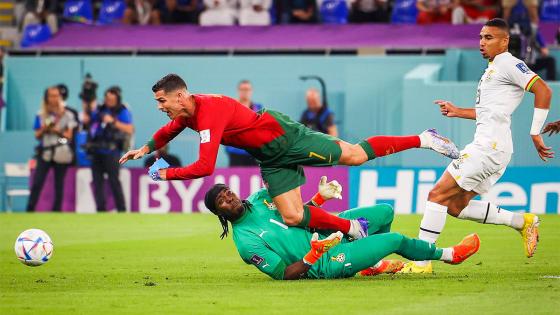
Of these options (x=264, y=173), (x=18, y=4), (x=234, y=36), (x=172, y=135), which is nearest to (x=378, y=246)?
(x=264, y=173)

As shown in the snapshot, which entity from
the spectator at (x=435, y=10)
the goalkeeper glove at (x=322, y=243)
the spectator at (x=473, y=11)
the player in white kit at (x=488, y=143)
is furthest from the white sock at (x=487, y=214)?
the spectator at (x=435, y=10)

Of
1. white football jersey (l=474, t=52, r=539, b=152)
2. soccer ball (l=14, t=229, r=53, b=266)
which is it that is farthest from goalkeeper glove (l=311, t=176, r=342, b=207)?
soccer ball (l=14, t=229, r=53, b=266)

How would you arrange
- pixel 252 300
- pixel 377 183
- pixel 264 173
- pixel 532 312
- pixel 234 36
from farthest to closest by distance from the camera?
pixel 234 36
pixel 377 183
pixel 264 173
pixel 252 300
pixel 532 312

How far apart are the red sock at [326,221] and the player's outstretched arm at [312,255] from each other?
46 cm

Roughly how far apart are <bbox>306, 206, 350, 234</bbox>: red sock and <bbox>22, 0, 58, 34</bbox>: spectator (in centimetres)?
1645

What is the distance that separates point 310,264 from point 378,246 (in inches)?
25.0

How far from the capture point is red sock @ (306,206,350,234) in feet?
36.8

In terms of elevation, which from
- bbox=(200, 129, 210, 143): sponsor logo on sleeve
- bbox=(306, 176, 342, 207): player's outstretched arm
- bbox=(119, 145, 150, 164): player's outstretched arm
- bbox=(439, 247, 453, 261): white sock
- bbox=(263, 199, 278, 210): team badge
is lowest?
bbox=(439, 247, 453, 261): white sock

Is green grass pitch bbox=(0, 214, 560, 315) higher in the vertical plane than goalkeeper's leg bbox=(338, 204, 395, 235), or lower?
lower

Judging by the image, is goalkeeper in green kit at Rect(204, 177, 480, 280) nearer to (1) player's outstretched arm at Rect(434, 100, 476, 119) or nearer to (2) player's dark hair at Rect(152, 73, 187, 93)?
(2) player's dark hair at Rect(152, 73, 187, 93)

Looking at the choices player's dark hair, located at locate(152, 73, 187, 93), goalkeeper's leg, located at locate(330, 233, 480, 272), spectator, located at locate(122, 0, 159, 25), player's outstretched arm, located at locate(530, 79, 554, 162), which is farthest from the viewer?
spectator, located at locate(122, 0, 159, 25)

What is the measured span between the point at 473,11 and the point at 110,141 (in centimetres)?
779

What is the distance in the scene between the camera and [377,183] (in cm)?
2045

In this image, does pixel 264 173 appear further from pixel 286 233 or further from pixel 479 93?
pixel 479 93
